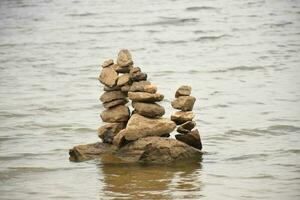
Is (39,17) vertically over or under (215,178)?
over

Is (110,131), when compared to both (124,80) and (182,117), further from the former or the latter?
(182,117)

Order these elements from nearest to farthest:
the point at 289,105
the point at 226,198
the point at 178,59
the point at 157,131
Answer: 1. the point at 226,198
2. the point at 157,131
3. the point at 289,105
4. the point at 178,59

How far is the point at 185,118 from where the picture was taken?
9.82m

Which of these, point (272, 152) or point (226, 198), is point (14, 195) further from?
point (272, 152)

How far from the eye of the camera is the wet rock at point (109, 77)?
9.75 m

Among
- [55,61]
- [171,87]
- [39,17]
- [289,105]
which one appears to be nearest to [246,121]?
[289,105]

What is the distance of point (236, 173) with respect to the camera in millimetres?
9055

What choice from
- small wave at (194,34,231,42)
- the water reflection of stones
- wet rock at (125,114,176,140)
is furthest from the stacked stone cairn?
small wave at (194,34,231,42)

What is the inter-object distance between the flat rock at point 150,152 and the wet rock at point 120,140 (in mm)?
50

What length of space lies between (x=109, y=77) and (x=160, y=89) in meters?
7.14

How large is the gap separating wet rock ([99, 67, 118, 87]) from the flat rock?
876 mm

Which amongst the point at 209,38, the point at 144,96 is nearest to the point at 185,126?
the point at 144,96

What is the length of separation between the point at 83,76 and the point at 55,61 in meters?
2.65

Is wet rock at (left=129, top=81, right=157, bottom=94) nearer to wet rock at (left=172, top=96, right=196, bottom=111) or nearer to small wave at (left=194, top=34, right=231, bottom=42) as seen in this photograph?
wet rock at (left=172, top=96, right=196, bottom=111)
